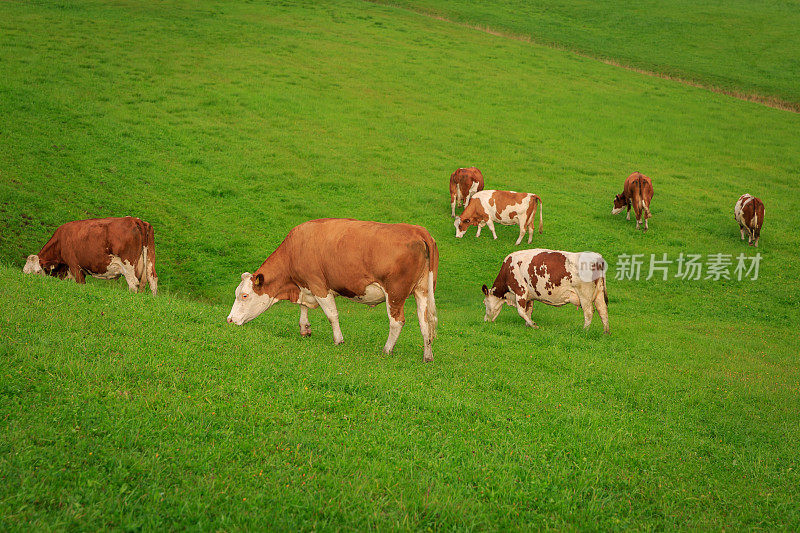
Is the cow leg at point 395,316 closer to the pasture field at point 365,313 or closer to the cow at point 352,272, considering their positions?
the cow at point 352,272

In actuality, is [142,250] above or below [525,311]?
above

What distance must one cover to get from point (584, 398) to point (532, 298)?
563 centimetres

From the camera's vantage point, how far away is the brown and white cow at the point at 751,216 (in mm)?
22755

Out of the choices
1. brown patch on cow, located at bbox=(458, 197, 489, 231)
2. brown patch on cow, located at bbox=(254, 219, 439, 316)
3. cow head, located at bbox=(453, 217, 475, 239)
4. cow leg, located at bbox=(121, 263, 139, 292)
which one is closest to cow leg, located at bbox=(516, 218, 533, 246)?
brown patch on cow, located at bbox=(458, 197, 489, 231)

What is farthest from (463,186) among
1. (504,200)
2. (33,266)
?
(33,266)

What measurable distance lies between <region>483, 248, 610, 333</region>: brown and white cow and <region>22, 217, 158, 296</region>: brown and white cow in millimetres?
8921

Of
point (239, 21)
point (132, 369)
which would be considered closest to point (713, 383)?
point (132, 369)

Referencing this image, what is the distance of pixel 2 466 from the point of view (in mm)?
5066

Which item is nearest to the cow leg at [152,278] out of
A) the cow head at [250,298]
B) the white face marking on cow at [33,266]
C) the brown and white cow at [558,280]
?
the white face marking on cow at [33,266]

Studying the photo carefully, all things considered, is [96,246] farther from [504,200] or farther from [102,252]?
[504,200]

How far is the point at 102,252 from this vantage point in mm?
14094

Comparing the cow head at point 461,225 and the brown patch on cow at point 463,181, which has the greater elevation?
the brown patch on cow at point 463,181

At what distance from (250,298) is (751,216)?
20667 millimetres

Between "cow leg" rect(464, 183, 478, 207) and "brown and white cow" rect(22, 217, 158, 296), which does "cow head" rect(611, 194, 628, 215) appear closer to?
"cow leg" rect(464, 183, 478, 207)
